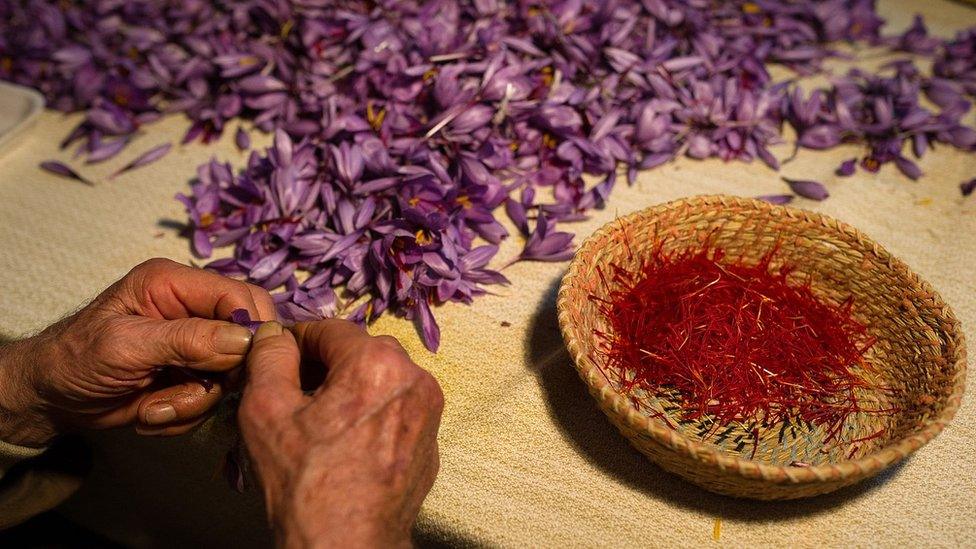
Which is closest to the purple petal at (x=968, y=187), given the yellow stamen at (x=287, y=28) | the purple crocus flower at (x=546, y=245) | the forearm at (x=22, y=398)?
the purple crocus flower at (x=546, y=245)

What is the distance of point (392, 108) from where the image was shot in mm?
1165

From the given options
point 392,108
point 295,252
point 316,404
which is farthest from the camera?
point 392,108

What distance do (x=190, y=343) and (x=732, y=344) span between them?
65 centimetres

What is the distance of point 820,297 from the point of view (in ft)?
3.22

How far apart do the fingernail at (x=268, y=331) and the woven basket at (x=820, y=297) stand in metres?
0.31

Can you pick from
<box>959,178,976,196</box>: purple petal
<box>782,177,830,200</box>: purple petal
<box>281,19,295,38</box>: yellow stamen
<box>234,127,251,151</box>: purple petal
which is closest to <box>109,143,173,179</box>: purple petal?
<box>234,127,251,151</box>: purple petal

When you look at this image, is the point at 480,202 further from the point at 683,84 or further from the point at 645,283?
the point at 683,84

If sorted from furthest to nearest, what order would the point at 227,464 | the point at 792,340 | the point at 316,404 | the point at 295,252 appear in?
the point at 295,252, the point at 792,340, the point at 227,464, the point at 316,404

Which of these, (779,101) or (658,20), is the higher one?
(658,20)

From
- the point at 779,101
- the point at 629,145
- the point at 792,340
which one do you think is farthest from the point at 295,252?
the point at 779,101

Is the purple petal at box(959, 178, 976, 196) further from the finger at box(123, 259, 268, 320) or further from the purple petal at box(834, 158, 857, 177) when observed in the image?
the finger at box(123, 259, 268, 320)

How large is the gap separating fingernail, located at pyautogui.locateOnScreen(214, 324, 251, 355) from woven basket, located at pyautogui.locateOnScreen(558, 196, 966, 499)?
0.34 m

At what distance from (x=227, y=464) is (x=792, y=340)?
72cm

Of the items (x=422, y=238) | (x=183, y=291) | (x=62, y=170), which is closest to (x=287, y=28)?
(x=62, y=170)
